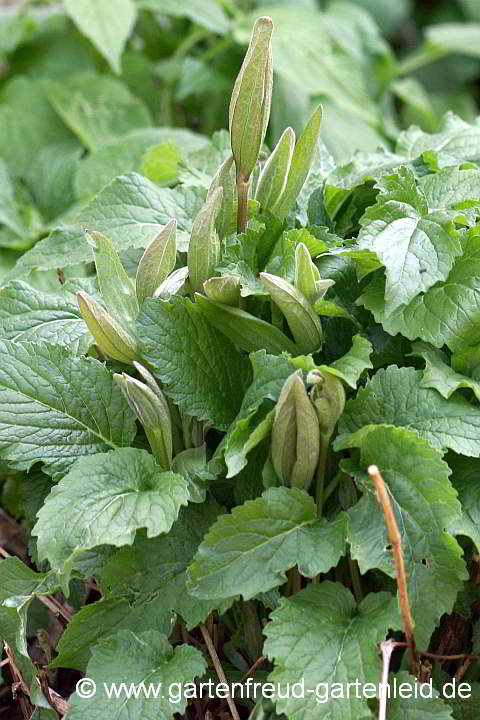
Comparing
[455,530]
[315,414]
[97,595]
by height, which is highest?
[315,414]

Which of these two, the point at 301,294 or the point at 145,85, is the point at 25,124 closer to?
the point at 145,85

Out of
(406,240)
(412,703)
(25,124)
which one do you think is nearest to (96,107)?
(25,124)

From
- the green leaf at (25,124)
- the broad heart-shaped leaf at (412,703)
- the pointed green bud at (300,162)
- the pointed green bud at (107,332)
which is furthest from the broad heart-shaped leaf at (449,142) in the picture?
the green leaf at (25,124)

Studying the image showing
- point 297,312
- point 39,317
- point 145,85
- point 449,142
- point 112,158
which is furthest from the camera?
point 145,85

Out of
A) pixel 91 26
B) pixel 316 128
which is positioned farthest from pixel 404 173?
pixel 91 26

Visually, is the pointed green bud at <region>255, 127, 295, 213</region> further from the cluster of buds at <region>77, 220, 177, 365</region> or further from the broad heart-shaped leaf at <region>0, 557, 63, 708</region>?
the broad heart-shaped leaf at <region>0, 557, 63, 708</region>

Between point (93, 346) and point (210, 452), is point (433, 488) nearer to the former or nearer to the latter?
point (210, 452)
